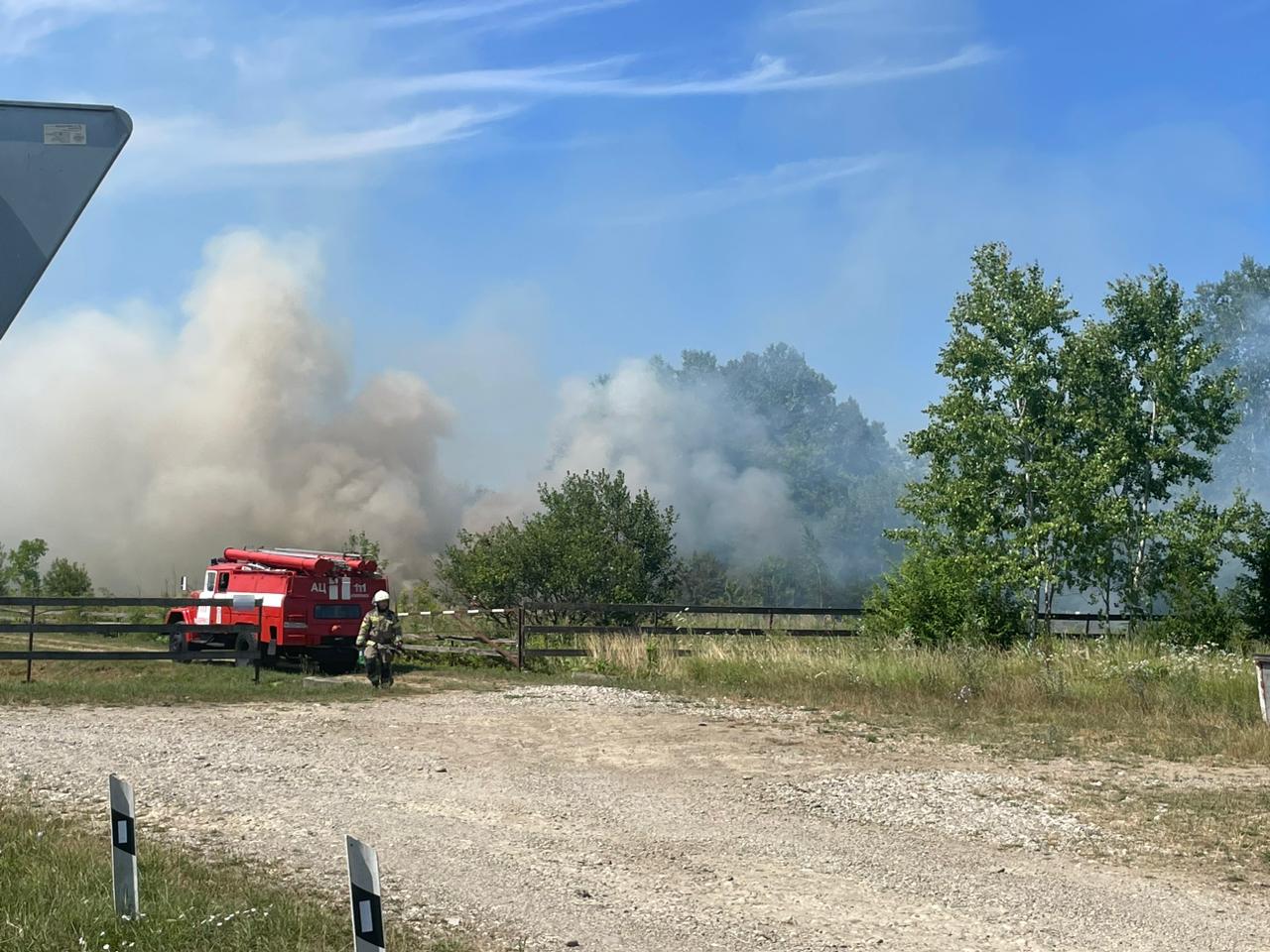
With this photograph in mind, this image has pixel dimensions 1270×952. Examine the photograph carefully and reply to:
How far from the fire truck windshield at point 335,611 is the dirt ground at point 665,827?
8.07 meters

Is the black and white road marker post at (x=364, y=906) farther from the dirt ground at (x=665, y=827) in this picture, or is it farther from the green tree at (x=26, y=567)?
the green tree at (x=26, y=567)

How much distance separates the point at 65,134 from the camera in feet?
14.3

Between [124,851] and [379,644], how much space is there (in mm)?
13785

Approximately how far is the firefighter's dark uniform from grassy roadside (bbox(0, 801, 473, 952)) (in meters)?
12.0

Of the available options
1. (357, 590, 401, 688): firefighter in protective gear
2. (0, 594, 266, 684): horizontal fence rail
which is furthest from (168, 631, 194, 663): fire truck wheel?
(357, 590, 401, 688): firefighter in protective gear

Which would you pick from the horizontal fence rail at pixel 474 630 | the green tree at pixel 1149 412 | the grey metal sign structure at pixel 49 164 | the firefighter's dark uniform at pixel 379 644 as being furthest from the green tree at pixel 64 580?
the grey metal sign structure at pixel 49 164

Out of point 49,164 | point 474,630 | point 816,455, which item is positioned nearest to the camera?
point 49,164

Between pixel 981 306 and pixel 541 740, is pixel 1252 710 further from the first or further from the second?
pixel 981 306

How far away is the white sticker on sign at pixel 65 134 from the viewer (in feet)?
14.3

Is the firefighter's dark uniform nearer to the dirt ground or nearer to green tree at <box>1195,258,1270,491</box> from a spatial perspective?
the dirt ground

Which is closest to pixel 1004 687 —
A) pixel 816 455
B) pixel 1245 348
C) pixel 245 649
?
pixel 245 649

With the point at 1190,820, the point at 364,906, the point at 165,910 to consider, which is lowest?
the point at 1190,820

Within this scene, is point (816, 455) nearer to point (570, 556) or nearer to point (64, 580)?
point (570, 556)

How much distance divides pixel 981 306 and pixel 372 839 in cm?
2281
